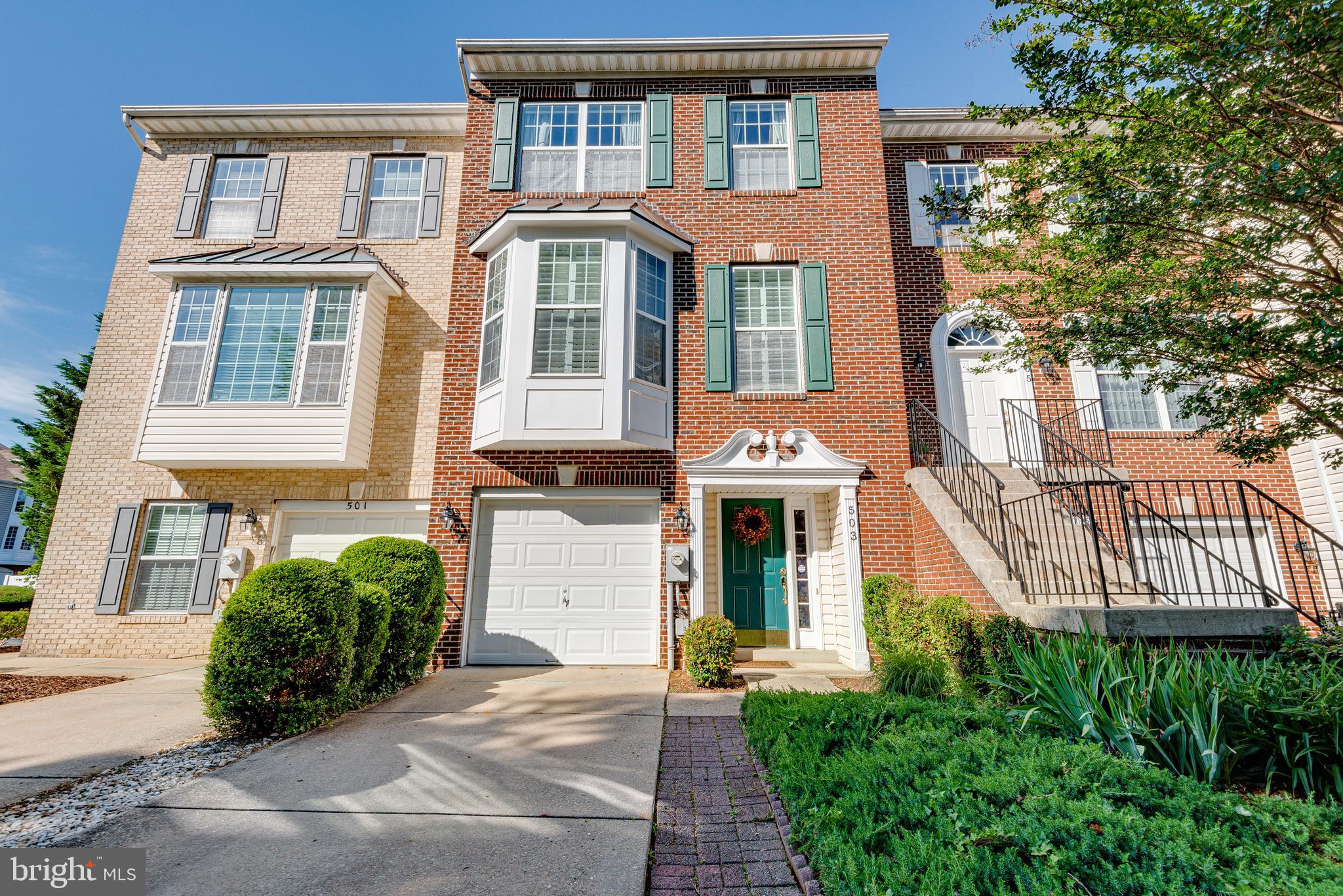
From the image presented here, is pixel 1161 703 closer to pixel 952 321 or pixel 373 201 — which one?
pixel 952 321

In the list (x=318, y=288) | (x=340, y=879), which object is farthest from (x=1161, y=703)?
(x=318, y=288)

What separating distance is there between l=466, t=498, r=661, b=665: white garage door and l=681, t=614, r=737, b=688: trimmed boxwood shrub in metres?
1.28

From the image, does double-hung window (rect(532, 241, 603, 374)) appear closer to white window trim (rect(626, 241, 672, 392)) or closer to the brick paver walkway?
white window trim (rect(626, 241, 672, 392))

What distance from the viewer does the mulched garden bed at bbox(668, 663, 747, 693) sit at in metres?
6.65

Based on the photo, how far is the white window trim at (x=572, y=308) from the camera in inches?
315

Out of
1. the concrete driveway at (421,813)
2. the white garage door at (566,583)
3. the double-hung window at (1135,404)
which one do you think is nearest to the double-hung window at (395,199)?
the white garage door at (566,583)

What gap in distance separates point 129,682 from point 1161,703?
10401mm

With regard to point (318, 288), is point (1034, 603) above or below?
below

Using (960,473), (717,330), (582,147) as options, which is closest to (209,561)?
(717,330)

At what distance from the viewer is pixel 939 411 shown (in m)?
9.38

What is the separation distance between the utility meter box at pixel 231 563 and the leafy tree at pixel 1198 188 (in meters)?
11.7

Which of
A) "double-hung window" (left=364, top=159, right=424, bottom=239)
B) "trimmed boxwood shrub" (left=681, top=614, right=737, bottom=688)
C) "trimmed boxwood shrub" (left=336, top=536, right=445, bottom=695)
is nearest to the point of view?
"trimmed boxwood shrub" (left=336, top=536, right=445, bottom=695)

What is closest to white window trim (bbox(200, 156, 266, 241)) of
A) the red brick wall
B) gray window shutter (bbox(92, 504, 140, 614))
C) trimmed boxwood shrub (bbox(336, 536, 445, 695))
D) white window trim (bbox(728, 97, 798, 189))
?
the red brick wall

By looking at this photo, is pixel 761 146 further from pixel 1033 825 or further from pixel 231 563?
pixel 231 563
